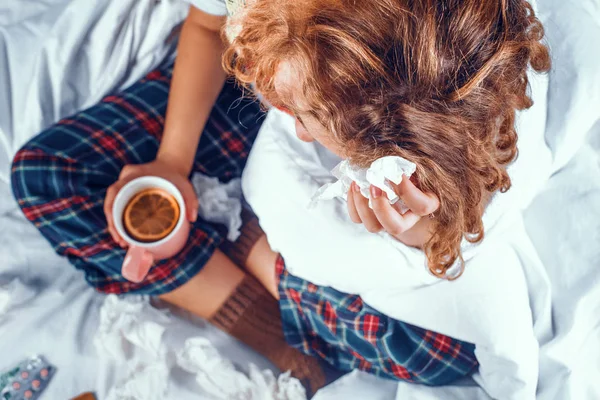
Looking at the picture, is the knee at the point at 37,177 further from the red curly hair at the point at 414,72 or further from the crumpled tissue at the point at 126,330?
the red curly hair at the point at 414,72

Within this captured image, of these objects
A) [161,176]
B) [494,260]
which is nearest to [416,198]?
[494,260]

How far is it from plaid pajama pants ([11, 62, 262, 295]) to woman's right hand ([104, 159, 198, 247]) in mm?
33

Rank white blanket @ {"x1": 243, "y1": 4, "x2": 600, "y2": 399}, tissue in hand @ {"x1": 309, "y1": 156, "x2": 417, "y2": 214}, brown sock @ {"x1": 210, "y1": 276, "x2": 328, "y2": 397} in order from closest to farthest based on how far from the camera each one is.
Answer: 1. tissue in hand @ {"x1": 309, "y1": 156, "x2": 417, "y2": 214}
2. white blanket @ {"x1": 243, "y1": 4, "x2": 600, "y2": 399}
3. brown sock @ {"x1": 210, "y1": 276, "x2": 328, "y2": 397}

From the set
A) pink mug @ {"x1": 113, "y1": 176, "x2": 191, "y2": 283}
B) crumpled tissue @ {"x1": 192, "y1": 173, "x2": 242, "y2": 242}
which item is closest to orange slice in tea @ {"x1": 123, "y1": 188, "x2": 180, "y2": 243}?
pink mug @ {"x1": 113, "y1": 176, "x2": 191, "y2": 283}

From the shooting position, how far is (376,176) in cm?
41

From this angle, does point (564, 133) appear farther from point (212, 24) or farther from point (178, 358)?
point (178, 358)

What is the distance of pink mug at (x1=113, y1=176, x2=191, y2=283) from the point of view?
70 cm

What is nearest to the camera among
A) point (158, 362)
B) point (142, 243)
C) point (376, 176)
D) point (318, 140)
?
point (376, 176)

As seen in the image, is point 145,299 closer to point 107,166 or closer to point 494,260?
point 107,166

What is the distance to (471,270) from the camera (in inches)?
24.7

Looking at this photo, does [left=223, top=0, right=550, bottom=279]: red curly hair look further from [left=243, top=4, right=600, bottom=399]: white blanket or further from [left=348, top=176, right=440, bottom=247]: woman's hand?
[left=243, top=4, right=600, bottom=399]: white blanket

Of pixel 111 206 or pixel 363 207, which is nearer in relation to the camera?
pixel 363 207

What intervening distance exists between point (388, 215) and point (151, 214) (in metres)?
0.39

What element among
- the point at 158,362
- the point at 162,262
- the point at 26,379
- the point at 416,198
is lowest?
the point at 26,379
